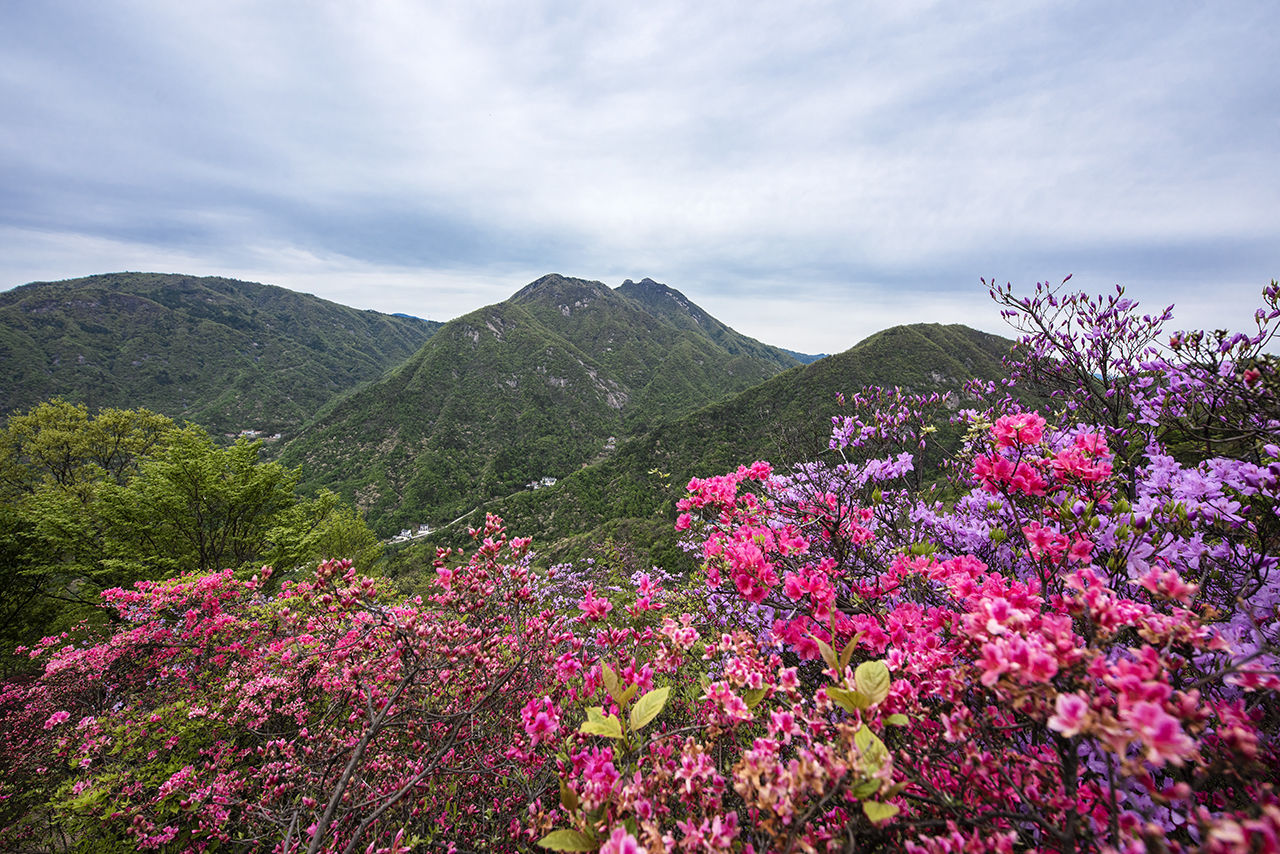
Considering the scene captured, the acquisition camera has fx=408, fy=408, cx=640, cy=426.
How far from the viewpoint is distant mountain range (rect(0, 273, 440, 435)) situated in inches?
3467

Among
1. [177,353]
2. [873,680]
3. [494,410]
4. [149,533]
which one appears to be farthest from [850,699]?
[177,353]

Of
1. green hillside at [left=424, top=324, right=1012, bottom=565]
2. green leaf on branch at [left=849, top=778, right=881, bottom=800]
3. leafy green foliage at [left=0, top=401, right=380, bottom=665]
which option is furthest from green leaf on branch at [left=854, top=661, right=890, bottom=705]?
green hillside at [left=424, top=324, right=1012, bottom=565]

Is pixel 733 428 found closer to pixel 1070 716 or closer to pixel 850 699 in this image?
pixel 850 699

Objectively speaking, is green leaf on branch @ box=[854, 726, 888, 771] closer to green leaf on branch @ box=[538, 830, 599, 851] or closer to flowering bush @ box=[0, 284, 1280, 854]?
flowering bush @ box=[0, 284, 1280, 854]

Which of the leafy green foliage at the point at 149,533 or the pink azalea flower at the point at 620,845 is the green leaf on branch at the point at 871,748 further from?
the leafy green foliage at the point at 149,533

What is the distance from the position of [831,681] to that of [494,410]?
276 ft

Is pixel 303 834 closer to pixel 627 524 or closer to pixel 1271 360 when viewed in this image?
pixel 1271 360

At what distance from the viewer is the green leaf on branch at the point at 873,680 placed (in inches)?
62.9

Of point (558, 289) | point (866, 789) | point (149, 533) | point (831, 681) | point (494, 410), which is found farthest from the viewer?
point (558, 289)

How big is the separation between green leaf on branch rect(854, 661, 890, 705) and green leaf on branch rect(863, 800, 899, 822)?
0.38 meters

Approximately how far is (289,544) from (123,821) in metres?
10.1

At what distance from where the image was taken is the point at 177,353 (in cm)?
11294

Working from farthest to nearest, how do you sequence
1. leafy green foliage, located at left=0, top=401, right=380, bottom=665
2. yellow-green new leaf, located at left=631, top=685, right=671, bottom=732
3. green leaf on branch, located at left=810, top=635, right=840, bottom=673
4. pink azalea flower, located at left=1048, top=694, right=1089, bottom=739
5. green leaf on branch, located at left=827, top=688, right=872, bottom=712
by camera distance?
1. leafy green foliage, located at left=0, top=401, right=380, bottom=665
2. yellow-green new leaf, located at left=631, top=685, right=671, bottom=732
3. green leaf on branch, located at left=810, top=635, right=840, bottom=673
4. green leaf on branch, located at left=827, top=688, right=872, bottom=712
5. pink azalea flower, located at left=1048, top=694, right=1089, bottom=739

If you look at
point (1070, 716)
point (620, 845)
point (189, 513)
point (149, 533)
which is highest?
point (1070, 716)
